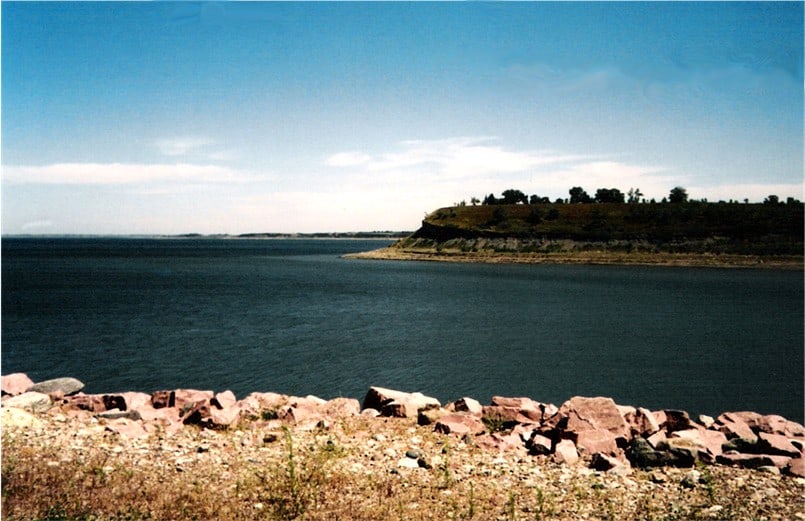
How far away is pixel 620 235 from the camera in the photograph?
12775cm

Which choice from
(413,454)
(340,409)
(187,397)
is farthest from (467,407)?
(187,397)

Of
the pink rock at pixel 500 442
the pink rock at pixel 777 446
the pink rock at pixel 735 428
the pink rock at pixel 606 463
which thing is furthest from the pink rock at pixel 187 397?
the pink rock at pixel 777 446

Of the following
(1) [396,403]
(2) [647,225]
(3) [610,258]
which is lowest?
(1) [396,403]

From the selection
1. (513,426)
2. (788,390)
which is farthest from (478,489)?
(788,390)

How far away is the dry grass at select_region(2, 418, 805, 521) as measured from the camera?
9.09m

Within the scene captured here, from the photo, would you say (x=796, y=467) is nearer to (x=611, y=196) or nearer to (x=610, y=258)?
(x=610, y=258)

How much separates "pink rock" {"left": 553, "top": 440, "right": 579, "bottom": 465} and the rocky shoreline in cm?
4

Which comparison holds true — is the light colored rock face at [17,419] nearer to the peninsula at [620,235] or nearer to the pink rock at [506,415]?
the pink rock at [506,415]

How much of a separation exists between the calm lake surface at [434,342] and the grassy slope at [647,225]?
56166mm

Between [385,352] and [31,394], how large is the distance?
59.0 ft

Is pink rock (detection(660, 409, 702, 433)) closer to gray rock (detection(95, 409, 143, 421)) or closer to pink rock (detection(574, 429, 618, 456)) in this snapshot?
pink rock (detection(574, 429, 618, 456))

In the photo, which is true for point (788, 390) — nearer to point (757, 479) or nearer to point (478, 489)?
point (757, 479)

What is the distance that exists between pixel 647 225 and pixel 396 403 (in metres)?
134

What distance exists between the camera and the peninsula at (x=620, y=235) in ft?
363
